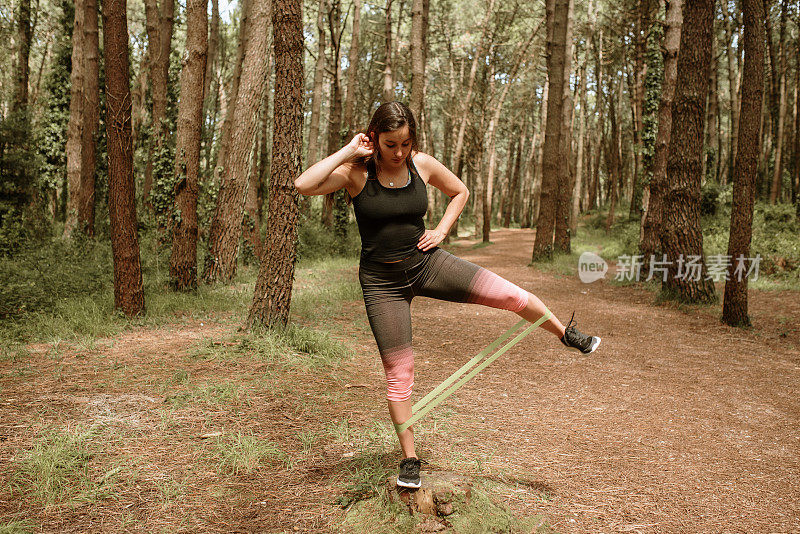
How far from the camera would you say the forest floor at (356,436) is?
352 cm

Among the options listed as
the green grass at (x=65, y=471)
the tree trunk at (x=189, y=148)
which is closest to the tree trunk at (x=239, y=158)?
the tree trunk at (x=189, y=148)

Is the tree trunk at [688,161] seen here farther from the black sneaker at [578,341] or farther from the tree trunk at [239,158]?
the black sneaker at [578,341]

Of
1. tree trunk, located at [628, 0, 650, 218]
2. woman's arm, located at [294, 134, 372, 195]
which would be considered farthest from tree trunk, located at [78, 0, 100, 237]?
tree trunk, located at [628, 0, 650, 218]

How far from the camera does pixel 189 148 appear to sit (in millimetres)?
9734

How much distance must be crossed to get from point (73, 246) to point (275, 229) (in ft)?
26.6

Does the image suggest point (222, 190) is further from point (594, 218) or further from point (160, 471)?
point (594, 218)

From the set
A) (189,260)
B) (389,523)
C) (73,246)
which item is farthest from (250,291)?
(389,523)

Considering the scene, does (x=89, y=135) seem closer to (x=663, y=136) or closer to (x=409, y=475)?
(x=663, y=136)

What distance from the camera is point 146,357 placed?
604 cm

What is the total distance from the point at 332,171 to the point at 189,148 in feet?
24.6

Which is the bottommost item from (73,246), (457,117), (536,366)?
(536,366)

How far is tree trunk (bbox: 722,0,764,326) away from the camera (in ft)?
28.2

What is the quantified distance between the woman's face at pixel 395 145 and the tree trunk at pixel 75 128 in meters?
13.0

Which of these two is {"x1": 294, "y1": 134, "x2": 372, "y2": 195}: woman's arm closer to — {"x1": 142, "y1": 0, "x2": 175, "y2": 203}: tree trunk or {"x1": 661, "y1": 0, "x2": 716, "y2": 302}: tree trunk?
{"x1": 142, "y1": 0, "x2": 175, "y2": 203}: tree trunk
